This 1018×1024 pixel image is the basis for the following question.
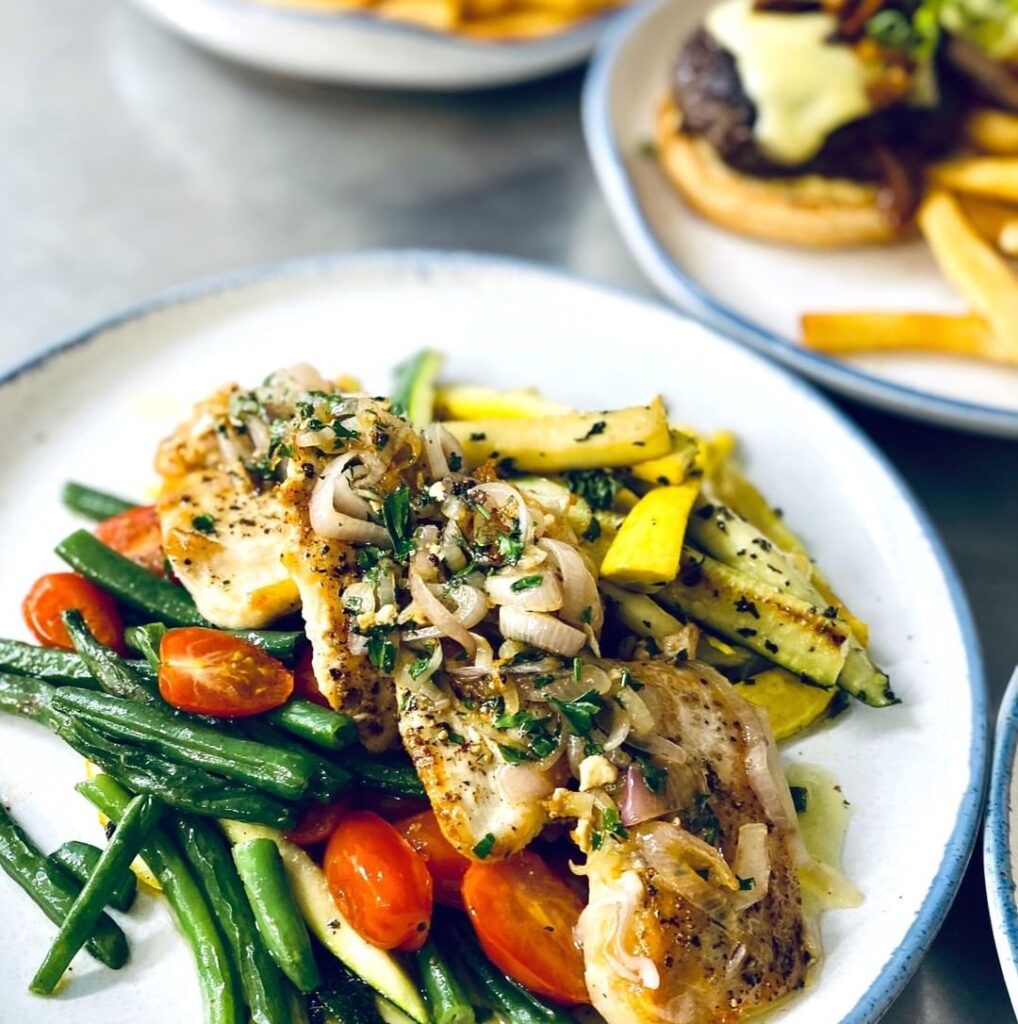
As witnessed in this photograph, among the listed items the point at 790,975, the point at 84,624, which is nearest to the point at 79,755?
the point at 84,624

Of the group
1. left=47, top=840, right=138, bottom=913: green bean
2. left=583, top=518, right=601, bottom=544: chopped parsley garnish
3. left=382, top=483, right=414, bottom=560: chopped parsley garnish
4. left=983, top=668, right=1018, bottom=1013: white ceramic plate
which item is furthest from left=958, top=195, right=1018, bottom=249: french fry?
left=47, top=840, right=138, bottom=913: green bean

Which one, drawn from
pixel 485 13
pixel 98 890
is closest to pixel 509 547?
pixel 98 890

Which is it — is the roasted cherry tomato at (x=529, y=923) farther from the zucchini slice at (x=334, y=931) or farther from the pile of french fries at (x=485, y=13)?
the pile of french fries at (x=485, y=13)

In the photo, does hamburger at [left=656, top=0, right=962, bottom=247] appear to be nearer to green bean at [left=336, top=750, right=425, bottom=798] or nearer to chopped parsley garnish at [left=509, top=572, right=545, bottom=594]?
chopped parsley garnish at [left=509, top=572, right=545, bottom=594]

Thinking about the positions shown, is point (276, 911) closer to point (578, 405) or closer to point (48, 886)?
point (48, 886)

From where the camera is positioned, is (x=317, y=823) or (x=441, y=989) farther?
(x=317, y=823)

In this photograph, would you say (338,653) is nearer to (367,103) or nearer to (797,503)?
(797,503)

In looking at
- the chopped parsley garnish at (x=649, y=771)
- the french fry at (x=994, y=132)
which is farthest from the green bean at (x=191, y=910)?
the french fry at (x=994, y=132)
